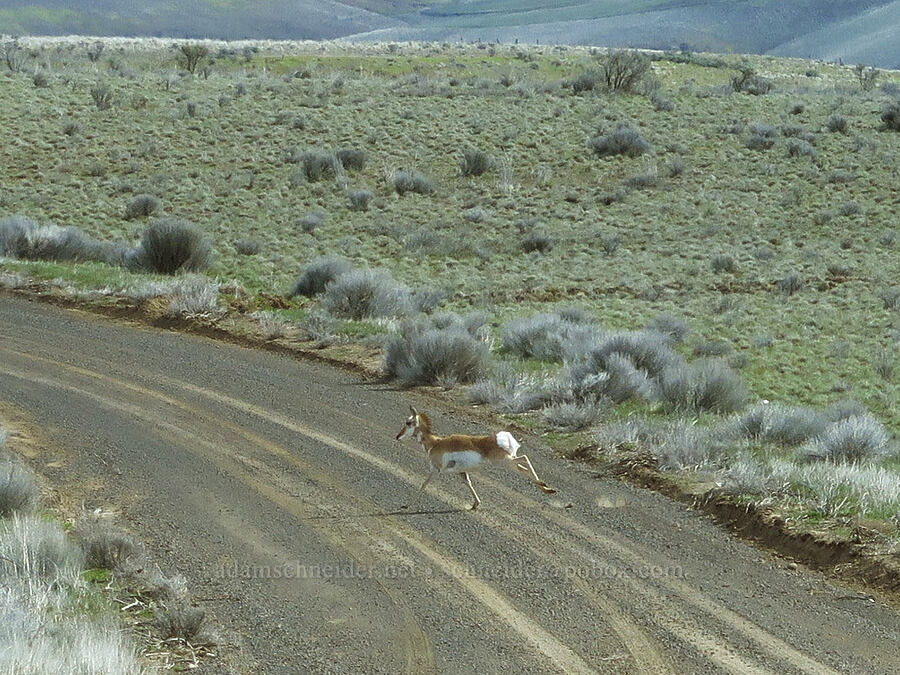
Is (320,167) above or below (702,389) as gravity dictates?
above

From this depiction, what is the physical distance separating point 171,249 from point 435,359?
13951 mm

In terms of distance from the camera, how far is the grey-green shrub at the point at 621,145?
45.1 m

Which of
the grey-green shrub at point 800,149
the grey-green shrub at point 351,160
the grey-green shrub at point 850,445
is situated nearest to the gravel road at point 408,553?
the grey-green shrub at point 850,445

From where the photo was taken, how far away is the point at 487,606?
8.09 metres

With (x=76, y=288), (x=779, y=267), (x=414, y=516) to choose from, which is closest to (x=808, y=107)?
(x=779, y=267)

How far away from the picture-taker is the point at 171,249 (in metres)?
27.4

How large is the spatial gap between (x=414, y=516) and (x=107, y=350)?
837 centimetres

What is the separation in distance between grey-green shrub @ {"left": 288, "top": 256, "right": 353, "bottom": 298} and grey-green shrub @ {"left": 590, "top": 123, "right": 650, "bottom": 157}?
21.2 meters

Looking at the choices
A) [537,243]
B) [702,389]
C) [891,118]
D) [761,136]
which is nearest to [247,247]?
[537,243]

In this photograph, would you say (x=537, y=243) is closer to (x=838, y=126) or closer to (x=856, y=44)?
(x=838, y=126)

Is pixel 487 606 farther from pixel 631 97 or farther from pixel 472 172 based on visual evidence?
pixel 631 97

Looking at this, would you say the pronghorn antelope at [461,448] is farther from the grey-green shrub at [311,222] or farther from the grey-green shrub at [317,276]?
the grey-green shrub at [311,222]

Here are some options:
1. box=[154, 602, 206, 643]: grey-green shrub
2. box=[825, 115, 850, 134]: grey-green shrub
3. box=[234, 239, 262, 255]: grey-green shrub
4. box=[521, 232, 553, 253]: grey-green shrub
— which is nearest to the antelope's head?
box=[154, 602, 206, 643]: grey-green shrub

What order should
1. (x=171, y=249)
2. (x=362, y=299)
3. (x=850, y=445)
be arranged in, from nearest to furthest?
1. (x=850, y=445)
2. (x=362, y=299)
3. (x=171, y=249)
